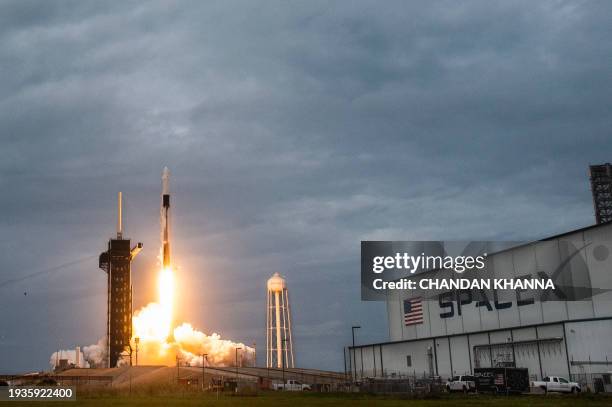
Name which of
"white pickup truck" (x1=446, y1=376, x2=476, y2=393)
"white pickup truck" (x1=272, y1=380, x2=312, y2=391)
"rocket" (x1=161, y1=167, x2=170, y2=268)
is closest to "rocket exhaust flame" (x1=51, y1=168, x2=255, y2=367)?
"rocket" (x1=161, y1=167, x2=170, y2=268)

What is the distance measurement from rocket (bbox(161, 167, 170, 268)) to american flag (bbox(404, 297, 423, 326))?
44.5 meters

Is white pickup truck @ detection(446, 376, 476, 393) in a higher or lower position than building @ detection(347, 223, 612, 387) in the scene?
lower

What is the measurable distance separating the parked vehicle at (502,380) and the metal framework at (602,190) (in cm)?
5003

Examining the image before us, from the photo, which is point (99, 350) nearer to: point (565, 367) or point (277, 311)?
point (277, 311)

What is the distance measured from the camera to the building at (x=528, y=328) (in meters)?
73.9

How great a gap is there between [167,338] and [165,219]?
917 inches

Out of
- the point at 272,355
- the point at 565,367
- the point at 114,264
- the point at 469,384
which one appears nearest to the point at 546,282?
the point at 565,367

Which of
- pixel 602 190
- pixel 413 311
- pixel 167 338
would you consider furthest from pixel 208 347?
pixel 602 190

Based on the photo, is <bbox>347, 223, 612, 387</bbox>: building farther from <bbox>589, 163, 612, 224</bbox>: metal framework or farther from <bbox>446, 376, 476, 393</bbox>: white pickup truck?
<bbox>589, 163, 612, 224</bbox>: metal framework

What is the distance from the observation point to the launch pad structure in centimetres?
14050

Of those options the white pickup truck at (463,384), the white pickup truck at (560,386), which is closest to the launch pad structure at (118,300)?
the white pickup truck at (463,384)

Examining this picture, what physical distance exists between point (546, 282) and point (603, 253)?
8.53 m

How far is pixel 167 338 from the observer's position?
135500mm

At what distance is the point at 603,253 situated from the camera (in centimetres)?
7800
